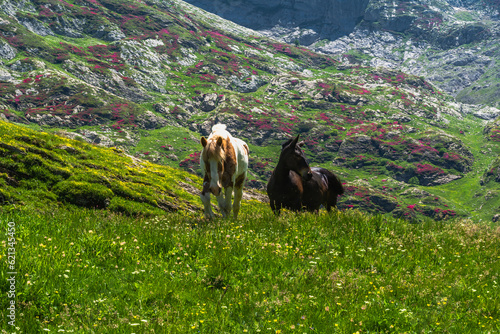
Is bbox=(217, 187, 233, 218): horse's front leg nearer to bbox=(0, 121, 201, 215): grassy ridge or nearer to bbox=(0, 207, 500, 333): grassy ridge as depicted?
bbox=(0, 207, 500, 333): grassy ridge

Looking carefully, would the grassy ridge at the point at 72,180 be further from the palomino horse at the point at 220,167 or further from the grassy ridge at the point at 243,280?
the grassy ridge at the point at 243,280

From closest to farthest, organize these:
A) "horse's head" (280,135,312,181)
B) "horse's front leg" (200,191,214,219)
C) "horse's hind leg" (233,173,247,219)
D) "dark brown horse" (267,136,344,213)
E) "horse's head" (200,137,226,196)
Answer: "horse's head" (200,137,226,196), "horse's front leg" (200,191,214,219), "horse's head" (280,135,312,181), "dark brown horse" (267,136,344,213), "horse's hind leg" (233,173,247,219)

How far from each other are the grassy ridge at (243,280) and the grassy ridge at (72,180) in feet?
28.8

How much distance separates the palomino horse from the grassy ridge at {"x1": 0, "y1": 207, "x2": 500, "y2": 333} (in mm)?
2683

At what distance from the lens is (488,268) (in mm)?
7406


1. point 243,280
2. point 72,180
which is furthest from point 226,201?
point 72,180

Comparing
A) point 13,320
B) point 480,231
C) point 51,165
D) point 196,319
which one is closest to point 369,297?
point 196,319

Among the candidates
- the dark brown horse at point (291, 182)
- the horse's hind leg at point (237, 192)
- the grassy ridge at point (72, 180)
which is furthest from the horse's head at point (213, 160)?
the grassy ridge at point (72, 180)

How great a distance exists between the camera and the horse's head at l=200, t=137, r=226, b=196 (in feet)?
36.1

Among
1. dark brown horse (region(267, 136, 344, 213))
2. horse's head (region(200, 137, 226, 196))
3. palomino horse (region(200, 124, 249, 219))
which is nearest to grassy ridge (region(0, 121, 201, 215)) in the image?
palomino horse (region(200, 124, 249, 219))

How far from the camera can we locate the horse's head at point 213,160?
1101cm

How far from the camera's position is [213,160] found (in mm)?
11164

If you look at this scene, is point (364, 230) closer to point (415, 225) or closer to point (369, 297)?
point (415, 225)

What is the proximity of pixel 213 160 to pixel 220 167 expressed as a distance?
35 cm
